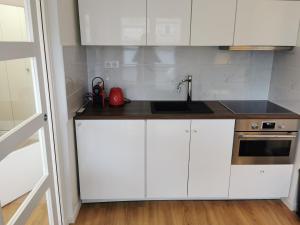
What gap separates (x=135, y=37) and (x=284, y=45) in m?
1.34

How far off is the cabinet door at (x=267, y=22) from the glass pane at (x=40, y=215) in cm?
203

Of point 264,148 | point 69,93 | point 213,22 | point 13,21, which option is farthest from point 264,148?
point 13,21

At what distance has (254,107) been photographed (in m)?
2.43

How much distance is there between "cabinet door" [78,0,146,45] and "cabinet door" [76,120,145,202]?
2.32 ft

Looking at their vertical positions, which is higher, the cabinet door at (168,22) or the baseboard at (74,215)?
the cabinet door at (168,22)

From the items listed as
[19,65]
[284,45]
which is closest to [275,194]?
[284,45]

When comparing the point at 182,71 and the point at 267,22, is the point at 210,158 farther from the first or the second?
the point at 267,22

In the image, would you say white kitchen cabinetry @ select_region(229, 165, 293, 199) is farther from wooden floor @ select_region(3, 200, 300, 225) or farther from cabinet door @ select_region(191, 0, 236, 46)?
cabinet door @ select_region(191, 0, 236, 46)

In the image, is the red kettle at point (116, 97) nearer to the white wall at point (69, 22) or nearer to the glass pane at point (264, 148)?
the white wall at point (69, 22)

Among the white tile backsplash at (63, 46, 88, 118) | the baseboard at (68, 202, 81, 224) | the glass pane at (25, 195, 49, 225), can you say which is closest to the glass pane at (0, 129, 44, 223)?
the glass pane at (25, 195, 49, 225)

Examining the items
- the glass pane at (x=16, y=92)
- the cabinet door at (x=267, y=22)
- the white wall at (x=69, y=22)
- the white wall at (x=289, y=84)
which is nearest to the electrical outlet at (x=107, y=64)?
the white wall at (x=69, y=22)

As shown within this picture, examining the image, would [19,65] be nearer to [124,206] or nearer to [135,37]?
[135,37]

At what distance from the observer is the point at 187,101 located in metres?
2.63

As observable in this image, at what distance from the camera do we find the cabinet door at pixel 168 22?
210 centimetres
